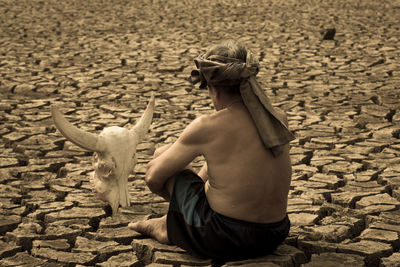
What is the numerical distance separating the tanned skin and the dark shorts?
0.14ft

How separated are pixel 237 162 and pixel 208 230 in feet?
1.05

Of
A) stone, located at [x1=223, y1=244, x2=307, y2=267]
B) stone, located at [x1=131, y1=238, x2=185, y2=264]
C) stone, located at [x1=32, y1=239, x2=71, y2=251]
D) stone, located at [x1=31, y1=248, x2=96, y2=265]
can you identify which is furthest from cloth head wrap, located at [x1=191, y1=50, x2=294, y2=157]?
stone, located at [x1=32, y1=239, x2=71, y2=251]

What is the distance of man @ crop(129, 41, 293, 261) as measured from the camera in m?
2.88

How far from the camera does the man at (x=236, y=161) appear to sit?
2885 mm

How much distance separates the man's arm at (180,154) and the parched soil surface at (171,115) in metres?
0.35

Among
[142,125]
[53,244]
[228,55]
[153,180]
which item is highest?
[228,55]

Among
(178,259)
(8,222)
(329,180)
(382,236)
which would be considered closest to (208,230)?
(178,259)

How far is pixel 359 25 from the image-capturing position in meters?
10.8

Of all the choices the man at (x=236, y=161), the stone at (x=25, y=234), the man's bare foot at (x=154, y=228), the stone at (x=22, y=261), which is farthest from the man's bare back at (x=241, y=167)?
the stone at (x=25, y=234)

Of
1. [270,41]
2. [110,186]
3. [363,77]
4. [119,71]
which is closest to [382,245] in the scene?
[110,186]

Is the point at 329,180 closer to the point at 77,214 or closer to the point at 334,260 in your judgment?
the point at 334,260

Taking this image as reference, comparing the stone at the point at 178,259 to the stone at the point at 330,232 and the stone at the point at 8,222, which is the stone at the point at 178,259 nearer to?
the stone at the point at 330,232

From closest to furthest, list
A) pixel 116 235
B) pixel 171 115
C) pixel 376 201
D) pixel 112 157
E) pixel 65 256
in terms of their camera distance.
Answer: pixel 65 256
pixel 116 235
pixel 112 157
pixel 376 201
pixel 171 115

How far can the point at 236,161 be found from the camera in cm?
289
